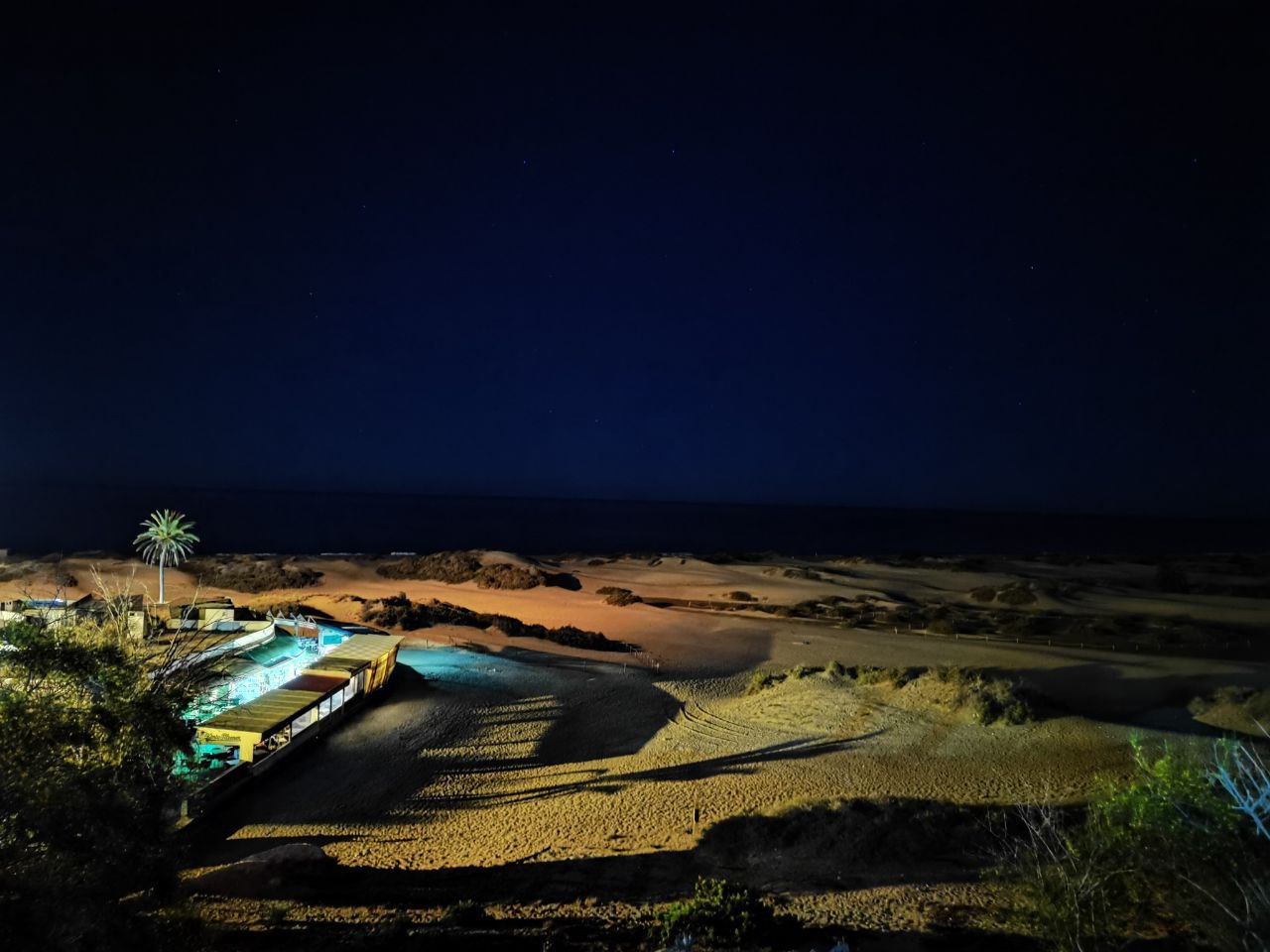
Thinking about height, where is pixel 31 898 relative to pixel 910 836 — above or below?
above

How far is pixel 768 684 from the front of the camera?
21750 millimetres

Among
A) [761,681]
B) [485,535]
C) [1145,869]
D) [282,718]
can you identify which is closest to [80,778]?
[282,718]

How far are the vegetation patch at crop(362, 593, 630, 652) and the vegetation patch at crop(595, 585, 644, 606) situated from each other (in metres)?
6.15

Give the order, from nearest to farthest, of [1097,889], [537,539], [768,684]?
[1097,889] < [768,684] < [537,539]

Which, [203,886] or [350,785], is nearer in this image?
[203,886]

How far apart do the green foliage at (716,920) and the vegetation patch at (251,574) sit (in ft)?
114

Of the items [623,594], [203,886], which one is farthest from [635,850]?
[623,594]

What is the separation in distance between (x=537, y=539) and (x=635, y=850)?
95.9 m

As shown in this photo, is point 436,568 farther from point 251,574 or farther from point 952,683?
point 952,683

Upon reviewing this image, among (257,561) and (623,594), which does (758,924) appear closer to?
(623,594)

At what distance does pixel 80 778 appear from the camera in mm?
7598

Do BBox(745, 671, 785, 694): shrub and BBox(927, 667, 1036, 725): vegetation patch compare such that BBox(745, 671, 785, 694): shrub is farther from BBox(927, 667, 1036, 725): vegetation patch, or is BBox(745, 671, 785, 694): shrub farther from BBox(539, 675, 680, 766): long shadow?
BBox(927, 667, 1036, 725): vegetation patch

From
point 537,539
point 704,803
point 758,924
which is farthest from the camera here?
point 537,539

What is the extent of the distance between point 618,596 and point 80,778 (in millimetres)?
31217
